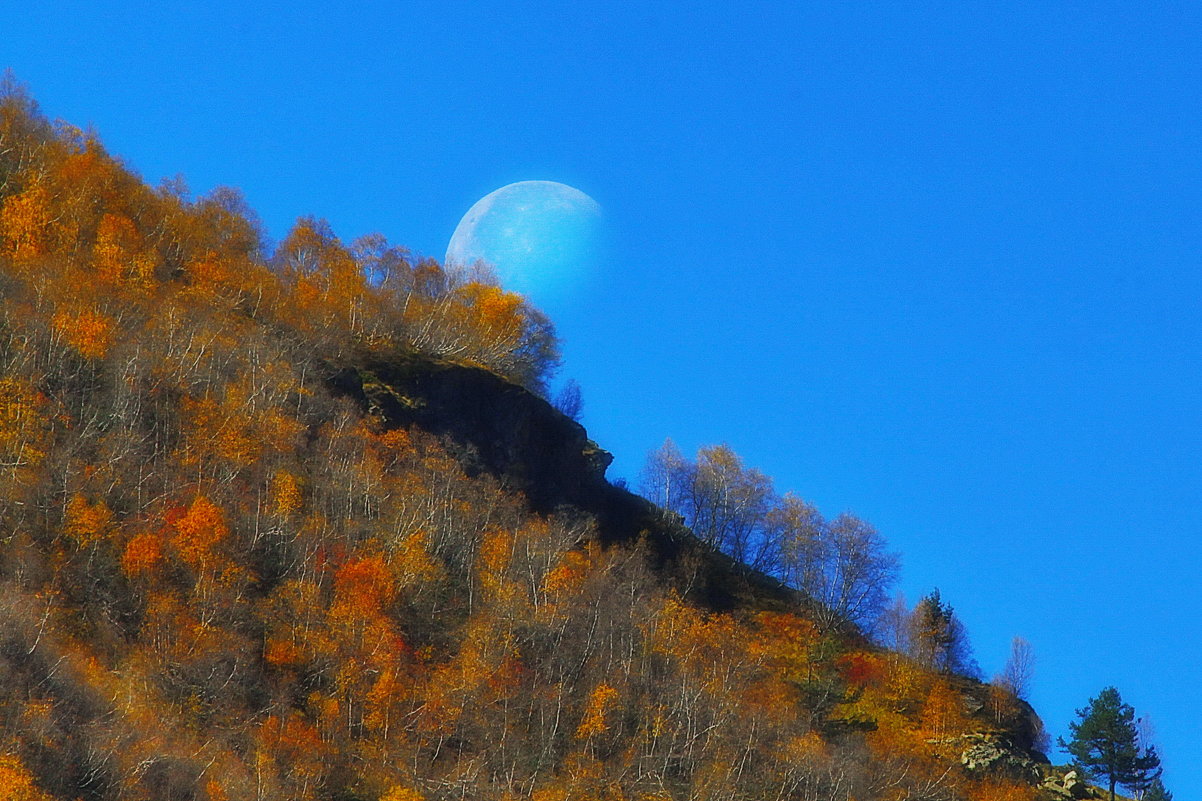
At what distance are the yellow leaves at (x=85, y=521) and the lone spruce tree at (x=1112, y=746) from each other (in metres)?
63.2

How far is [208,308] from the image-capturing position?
87.4 metres

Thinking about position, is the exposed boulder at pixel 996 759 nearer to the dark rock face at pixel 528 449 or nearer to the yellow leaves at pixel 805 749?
the yellow leaves at pixel 805 749

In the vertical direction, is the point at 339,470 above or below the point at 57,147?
below

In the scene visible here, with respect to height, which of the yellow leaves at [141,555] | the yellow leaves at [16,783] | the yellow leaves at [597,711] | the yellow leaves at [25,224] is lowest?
the yellow leaves at [16,783]

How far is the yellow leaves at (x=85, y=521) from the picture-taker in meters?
60.8

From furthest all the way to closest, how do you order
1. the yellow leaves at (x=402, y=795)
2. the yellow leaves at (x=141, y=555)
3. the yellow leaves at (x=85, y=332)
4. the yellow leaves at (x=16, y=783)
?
the yellow leaves at (x=85, y=332) → the yellow leaves at (x=141, y=555) → the yellow leaves at (x=402, y=795) → the yellow leaves at (x=16, y=783)

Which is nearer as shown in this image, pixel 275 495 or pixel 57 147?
pixel 275 495

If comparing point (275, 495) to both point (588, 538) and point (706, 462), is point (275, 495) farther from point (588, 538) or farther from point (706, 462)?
point (706, 462)

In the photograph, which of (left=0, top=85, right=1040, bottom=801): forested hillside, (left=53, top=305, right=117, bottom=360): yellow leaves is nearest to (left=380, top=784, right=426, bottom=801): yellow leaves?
(left=0, top=85, right=1040, bottom=801): forested hillside

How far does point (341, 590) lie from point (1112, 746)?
5183cm

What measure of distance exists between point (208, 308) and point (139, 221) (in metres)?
15.3

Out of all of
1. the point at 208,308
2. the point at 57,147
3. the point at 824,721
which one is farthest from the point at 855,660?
the point at 57,147

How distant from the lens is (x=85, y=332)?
7244 cm

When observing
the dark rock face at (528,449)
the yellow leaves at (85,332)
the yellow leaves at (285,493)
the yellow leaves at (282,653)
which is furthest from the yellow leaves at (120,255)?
the yellow leaves at (282,653)
